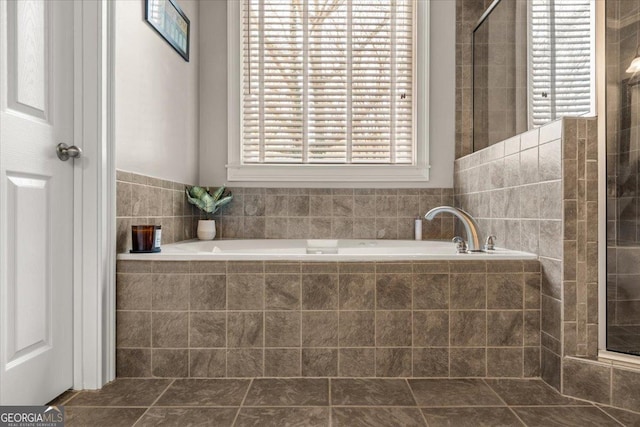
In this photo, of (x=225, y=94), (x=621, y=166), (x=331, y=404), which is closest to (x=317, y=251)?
(x=331, y=404)

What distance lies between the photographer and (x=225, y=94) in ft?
10.00

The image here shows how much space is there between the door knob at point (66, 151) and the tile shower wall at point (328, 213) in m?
1.35

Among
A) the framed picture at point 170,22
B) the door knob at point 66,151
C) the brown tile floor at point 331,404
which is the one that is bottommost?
the brown tile floor at point 331,404

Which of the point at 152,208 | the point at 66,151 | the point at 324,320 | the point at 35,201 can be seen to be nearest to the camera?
the point at 35,201

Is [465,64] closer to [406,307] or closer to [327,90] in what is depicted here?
[327,90]

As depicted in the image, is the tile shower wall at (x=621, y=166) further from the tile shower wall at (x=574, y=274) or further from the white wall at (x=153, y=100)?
the white wall at (x=153, y=100)

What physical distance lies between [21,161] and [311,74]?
6.41 feet

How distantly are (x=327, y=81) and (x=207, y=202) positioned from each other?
114cm

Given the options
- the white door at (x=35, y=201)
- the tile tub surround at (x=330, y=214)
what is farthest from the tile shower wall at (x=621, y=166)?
the white door at (x=35, y=201)

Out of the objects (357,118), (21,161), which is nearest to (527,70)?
(357,118)

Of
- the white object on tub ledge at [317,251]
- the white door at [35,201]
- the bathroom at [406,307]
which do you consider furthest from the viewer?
the white object on tub ledge at [317,251]

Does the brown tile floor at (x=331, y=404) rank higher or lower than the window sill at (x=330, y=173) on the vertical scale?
lower

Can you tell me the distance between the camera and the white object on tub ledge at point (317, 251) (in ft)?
6.12

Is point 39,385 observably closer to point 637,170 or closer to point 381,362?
point 381,362
